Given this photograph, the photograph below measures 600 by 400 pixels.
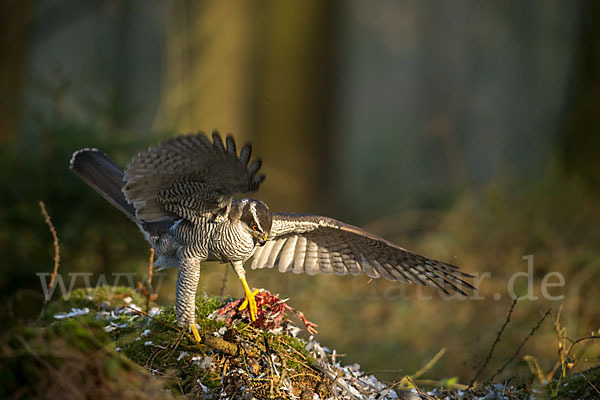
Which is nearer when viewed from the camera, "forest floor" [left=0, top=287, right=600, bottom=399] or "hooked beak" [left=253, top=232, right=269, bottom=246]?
"forest floor" [left=0, top=287, right=600, bottom=399]

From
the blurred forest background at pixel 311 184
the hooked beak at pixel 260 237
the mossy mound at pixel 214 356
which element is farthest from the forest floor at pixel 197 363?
the blurred forest background at pixel 311 184

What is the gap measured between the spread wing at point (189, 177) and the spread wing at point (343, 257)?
0.51 m

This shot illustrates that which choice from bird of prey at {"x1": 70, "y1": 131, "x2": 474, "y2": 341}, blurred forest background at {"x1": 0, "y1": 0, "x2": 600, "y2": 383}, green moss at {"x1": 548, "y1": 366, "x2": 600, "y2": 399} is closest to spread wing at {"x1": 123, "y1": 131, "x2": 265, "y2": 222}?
bird of prey at {"x1": 70, "y1": 131, "x2": 474, "y2": 341}

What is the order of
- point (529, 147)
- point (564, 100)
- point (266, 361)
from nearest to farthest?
1. point (266, 361)
2. point (564, 100)
3. point (529, 147)

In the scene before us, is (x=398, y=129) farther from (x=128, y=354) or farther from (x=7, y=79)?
(x=128, y=354)

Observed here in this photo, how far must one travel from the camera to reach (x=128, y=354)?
2.49m

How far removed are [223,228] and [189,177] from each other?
0.97 feet

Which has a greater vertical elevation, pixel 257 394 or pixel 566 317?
pixel 257 394

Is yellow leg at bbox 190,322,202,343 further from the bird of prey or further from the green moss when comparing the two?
the green moss

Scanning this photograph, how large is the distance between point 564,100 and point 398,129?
56.3ft

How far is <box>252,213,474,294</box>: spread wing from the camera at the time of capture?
2.99 meters

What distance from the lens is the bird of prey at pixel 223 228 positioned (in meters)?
2.41

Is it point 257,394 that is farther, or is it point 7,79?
point 7,79

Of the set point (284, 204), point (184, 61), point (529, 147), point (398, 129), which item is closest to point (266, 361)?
point (284, 204)
